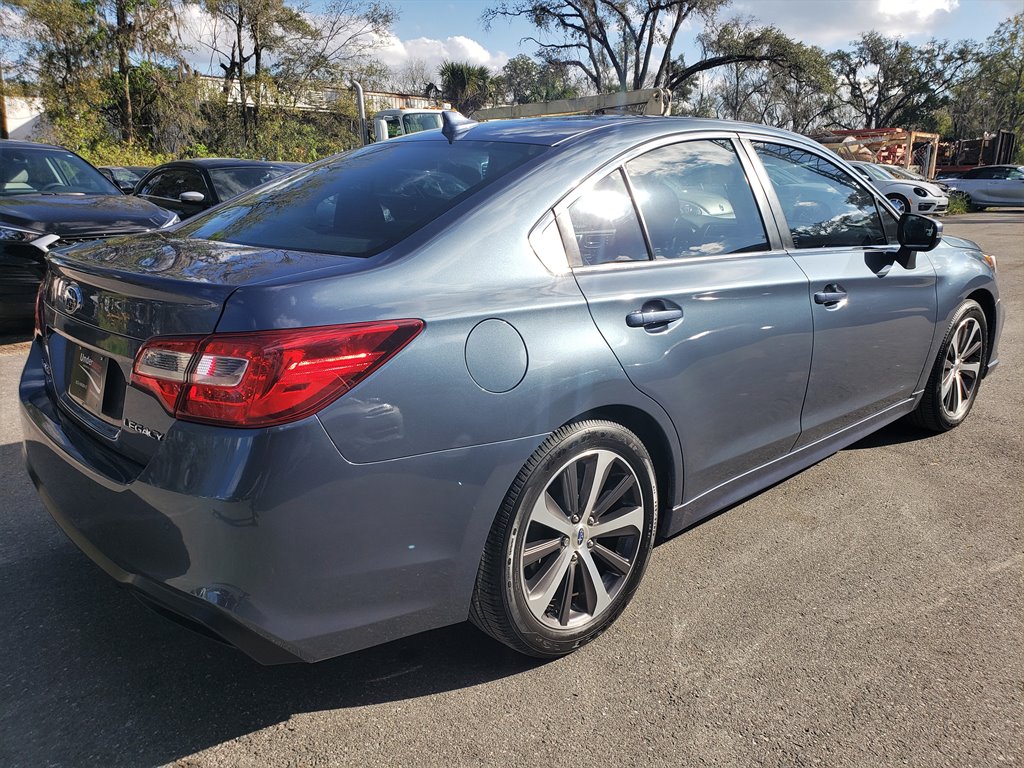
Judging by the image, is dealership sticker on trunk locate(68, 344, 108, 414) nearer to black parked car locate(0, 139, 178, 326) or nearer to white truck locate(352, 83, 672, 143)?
black parked car locate(0, 139, 178, 326)

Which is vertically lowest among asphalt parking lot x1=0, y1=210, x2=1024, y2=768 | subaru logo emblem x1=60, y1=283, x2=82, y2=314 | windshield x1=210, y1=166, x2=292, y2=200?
asphalt parking lot x1=0, y1=210, x2=1024, y2=768

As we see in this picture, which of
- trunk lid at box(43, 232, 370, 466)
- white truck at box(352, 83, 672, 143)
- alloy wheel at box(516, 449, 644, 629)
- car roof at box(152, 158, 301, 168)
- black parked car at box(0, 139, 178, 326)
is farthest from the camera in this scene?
car roof at box(152, 158, 301, 168)

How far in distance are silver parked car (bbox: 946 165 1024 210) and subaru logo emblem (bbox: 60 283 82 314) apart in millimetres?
29491

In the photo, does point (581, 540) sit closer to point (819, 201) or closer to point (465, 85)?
point (819, 201)

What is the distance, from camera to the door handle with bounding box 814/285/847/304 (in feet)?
10.7

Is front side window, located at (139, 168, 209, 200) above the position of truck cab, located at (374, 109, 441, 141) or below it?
A: below

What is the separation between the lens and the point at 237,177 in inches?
361

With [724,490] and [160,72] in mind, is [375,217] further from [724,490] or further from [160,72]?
[160,72]

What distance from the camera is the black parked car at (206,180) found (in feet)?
28.9

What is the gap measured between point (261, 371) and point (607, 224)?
1.30 m

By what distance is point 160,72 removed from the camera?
24.6 m

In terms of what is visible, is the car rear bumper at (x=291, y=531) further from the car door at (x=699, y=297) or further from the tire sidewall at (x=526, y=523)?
the car door at (x=699, y=297)

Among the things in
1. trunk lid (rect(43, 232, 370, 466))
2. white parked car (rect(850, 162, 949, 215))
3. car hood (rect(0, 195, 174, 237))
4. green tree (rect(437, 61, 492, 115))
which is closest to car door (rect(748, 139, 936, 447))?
trunk lid (rect(43, 232, 370, 466))

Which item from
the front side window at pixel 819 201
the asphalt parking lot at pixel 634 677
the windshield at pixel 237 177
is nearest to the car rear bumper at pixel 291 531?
the asphalt parking lot at pixel 634 677
